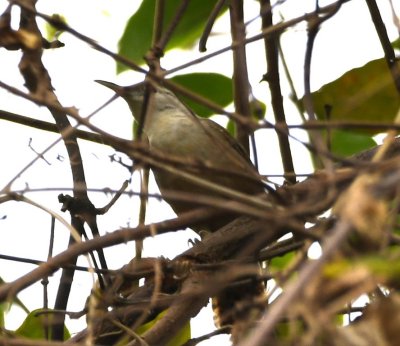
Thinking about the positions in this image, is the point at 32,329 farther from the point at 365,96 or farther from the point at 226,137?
the point at 365,96

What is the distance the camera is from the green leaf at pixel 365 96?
3.14 m

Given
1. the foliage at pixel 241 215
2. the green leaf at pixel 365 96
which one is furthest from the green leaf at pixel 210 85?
the green leaf at pixel 365 96

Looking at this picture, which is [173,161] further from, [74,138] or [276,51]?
[276,51]

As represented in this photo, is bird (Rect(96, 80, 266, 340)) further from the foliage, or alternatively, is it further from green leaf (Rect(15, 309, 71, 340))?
green leaf (Rect(15, 309, 71, 340))

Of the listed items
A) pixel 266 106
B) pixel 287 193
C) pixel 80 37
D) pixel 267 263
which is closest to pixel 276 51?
pixel 266 106

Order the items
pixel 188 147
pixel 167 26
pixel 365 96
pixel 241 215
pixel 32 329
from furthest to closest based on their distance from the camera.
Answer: pixel 188 147 < pixel 167 26 < pixel 365 96 < pixel 32 329 < pixel 241 215

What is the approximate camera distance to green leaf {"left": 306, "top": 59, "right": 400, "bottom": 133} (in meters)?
3.14

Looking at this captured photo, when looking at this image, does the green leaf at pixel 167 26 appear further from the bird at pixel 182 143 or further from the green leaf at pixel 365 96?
the green leaf at pixel 365 96

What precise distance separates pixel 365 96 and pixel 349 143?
0.79ft

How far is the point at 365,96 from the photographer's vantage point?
122 inches

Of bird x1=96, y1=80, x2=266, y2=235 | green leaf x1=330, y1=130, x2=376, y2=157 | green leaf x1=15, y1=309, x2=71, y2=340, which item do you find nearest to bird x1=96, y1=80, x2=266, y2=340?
bird x1=96, y1=80, x2=266, y2=235

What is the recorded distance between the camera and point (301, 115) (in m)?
2.98

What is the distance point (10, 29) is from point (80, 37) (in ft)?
0.50

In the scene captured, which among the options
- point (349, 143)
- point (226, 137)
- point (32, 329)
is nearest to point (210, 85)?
point (226, 137)
